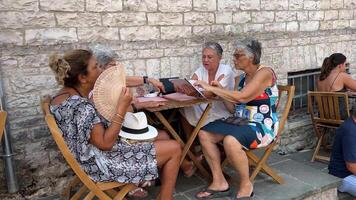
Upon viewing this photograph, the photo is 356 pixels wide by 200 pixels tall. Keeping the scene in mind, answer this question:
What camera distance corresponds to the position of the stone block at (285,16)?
505 centimetres

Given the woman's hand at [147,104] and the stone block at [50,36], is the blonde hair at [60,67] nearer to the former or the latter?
the woman's hand at [147,104]

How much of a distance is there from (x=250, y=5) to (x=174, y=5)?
124 cm

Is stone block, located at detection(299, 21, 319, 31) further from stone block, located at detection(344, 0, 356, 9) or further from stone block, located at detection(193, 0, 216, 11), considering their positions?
stone block, located at detection(193, 0, 216, 11)

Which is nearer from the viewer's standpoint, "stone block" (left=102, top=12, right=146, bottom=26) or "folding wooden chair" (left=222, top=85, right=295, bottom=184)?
"folding wooden chair" (left=222, top=85, right=295, bottom=184)

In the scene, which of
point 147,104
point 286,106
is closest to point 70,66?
point 147,104

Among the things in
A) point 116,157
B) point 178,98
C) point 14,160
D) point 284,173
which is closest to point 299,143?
point 284,173

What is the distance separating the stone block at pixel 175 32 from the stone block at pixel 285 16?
157 centimetres

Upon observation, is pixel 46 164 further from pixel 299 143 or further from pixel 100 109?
pixel 299 143

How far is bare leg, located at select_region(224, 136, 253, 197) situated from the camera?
3043mm

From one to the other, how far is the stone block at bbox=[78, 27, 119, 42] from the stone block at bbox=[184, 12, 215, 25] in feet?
2.99

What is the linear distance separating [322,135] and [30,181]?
12.6ft

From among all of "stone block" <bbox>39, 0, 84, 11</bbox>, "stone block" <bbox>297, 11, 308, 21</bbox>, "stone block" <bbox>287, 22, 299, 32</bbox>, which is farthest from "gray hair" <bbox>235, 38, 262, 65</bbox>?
"stone block" <bbox>297, 11, 308, 21</bbox>

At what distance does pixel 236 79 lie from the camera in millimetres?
3688

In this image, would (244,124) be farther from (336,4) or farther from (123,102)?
(336,4)
